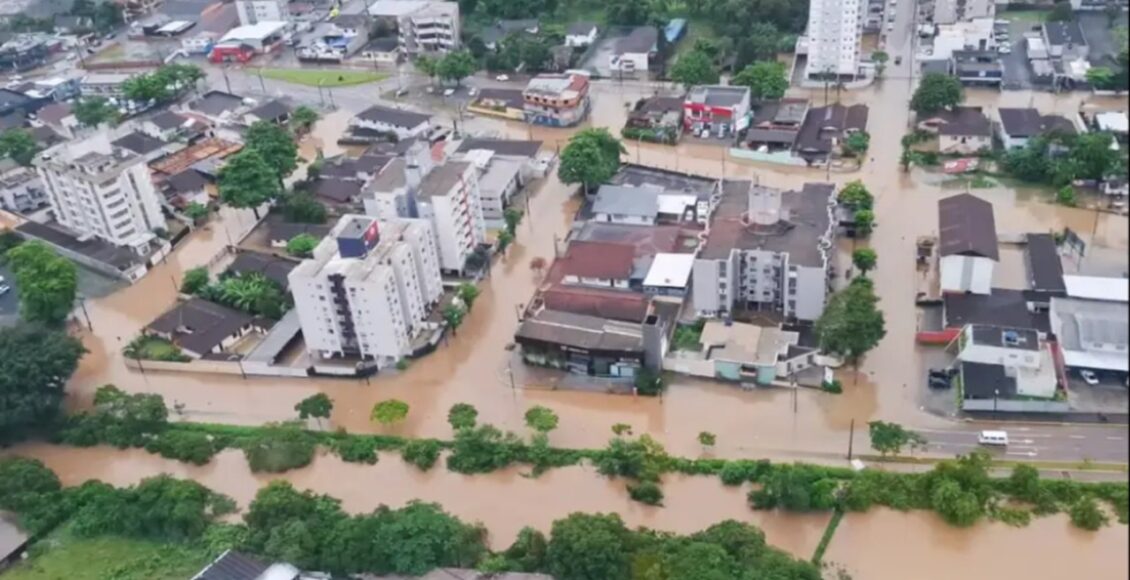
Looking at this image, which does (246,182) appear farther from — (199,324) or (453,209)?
(453,209)

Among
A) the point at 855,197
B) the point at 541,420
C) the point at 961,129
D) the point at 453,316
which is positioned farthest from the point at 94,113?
the point at 961,129

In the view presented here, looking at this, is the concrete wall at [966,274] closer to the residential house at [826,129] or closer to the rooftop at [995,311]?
the rooftop at [995,311]

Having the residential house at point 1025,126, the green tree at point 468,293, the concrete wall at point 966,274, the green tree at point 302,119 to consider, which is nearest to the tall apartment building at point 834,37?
the residential house at point 1025,126

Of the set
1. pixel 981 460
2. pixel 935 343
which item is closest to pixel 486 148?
pixel 935 343

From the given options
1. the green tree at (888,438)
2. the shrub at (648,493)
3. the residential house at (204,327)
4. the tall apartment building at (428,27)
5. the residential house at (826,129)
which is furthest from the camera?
the tall apartment building at (428,27)

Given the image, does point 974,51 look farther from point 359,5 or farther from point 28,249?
point 28,249

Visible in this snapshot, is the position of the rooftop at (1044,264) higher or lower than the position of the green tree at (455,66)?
lower
